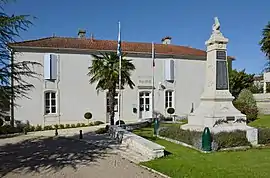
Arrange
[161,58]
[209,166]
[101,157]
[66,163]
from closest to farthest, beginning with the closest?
[209,166] < [66,163] < [101,157] < [161,58]

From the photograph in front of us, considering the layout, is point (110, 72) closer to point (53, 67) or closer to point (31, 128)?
point (53, 67)

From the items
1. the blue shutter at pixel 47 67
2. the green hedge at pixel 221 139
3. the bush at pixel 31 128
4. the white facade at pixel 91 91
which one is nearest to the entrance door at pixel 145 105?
the white facade at pixel 91 91

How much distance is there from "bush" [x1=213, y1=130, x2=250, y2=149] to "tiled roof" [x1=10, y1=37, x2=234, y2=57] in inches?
773

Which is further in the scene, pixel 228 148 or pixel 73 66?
pixel 73 66

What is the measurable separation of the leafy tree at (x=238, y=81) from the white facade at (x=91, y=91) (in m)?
8.18

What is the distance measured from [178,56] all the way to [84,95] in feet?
32.0

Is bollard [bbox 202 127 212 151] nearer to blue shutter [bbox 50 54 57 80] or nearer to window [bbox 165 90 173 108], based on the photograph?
blue shutter [bbox 50 54 57 80]

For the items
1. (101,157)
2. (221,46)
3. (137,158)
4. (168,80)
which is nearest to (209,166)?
(137,158)

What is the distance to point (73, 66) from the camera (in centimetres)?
2938

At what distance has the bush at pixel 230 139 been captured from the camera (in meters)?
12.0

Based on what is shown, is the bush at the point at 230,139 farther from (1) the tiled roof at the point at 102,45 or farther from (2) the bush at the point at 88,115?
(1) the tiled roof at the point at 102,45

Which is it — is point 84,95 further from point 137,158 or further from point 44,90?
point 137,158

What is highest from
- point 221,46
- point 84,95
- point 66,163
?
point 221,46

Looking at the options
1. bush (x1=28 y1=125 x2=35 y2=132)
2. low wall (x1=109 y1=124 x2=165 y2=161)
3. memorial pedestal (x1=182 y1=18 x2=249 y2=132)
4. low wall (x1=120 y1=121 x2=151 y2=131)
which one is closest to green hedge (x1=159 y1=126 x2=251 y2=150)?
memorial pedestal (x1=182 y1=18 x2=249 y2=132)
